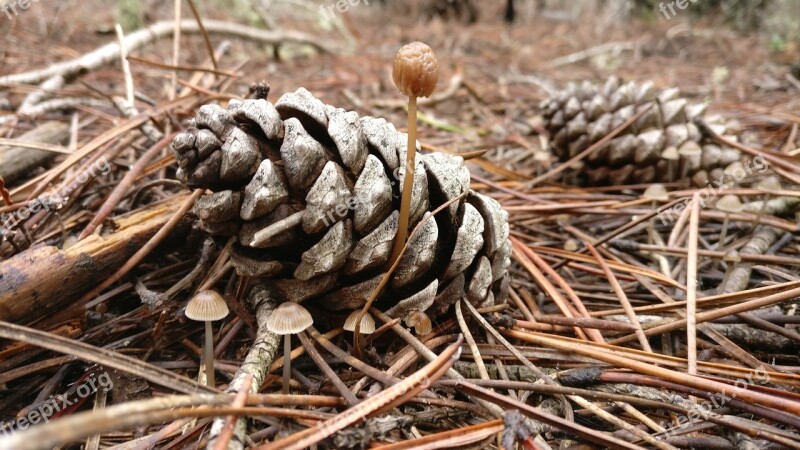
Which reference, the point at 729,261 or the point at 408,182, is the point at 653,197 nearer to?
the point at 729,261

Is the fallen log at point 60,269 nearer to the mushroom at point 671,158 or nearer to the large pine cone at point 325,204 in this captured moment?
the large pine cone at point 325,204

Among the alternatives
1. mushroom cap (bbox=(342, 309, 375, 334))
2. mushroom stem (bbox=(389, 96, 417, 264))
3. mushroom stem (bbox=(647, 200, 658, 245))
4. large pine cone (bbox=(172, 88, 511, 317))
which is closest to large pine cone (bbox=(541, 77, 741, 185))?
mushroom stem (bbox=(647, 200, 658, 245))

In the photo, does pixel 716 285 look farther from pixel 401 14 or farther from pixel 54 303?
pixel 401 14

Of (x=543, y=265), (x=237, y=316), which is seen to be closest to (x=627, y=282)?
(x=543, y=265)

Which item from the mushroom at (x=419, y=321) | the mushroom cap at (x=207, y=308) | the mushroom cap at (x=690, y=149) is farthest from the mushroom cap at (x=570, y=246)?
the mushroom cap at (x=207, y=308)

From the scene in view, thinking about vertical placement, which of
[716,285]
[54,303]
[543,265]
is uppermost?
[54,303]
